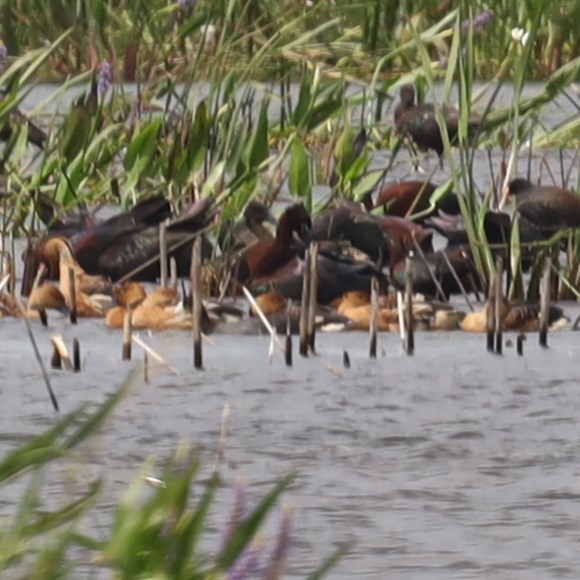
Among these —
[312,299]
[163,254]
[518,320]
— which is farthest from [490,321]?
[163,254]

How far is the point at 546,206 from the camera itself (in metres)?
4.11

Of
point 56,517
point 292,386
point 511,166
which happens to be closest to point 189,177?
point 511,166

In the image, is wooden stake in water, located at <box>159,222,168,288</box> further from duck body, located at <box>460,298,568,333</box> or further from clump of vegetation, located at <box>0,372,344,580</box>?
clump of vegetation, located at <box>0,372,344,580</box>

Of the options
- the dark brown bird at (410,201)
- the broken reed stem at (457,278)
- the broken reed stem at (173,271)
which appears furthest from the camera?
the dark brown bird at (410,201)

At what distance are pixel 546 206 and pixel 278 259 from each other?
22.5 inches

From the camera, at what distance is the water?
7.31 feet

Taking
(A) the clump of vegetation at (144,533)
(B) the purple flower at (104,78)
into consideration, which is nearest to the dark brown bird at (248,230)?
(B) the purple flower at (104,78)

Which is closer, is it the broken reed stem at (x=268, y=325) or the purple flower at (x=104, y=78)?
the broken reed stem at (x=268, y=325)

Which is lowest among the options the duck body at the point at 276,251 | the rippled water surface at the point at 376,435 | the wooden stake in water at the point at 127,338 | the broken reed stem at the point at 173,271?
the rippled water surface at the point at 376,435

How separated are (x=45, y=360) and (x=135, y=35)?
3.96m

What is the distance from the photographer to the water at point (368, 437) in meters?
2.23

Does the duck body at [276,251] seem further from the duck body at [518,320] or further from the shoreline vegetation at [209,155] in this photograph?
the duck body at [518,320]

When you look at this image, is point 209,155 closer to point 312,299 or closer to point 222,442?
point 312,299

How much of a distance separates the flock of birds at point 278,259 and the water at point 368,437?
57 millimetres
